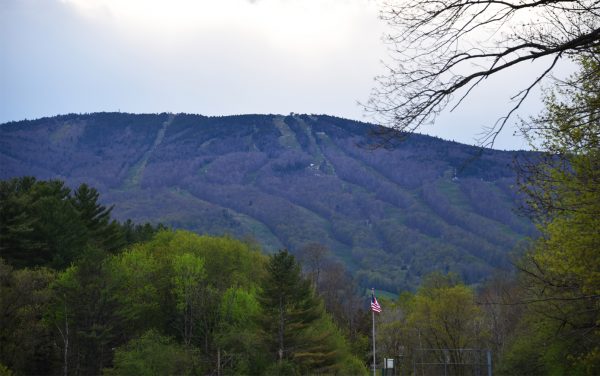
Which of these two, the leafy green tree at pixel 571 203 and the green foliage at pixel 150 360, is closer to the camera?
the leafy green tree at pixel 571 203

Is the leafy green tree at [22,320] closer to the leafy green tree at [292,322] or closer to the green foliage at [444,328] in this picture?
the leafy green tree at [292,322]

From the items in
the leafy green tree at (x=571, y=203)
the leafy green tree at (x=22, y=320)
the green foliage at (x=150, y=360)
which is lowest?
the green foliage at (x=150, y=360)

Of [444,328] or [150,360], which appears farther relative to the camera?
[444,328]

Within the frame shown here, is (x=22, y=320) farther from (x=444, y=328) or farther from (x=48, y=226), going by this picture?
(x=444, y=328)

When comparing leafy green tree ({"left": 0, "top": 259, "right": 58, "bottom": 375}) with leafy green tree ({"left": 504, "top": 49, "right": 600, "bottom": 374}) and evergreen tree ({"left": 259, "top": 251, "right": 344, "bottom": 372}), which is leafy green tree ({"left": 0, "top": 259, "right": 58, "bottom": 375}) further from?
leafy green tree ({"left": 504, "top": 49, "right": 600, "bottom": 374})

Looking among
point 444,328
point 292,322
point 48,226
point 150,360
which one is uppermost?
point 48,226

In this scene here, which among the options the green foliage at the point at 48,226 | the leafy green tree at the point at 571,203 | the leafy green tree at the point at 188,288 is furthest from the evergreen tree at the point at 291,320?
the leafy green tree at the point at 571,203

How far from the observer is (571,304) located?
68.9 feet

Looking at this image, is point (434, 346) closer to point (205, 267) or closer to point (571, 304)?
point (205, 267)

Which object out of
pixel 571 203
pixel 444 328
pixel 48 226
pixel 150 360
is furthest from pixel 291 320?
pixel 571 203

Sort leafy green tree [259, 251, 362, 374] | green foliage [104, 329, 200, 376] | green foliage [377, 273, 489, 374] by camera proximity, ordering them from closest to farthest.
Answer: green foliage [104, 329, 200, 376]
leafy green tree [259, 251, 362, 374]
green foliage [377, 273, 489, 374]

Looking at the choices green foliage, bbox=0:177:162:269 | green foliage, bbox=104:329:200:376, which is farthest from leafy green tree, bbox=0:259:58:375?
green foliage, bbox=104:329:200:376

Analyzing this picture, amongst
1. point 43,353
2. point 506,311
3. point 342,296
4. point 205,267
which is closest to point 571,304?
point 43,353

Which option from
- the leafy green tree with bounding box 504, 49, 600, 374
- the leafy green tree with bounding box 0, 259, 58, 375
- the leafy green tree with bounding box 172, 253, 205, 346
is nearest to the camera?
the leafy green tree with bounding box 504, 49, 600, 374
